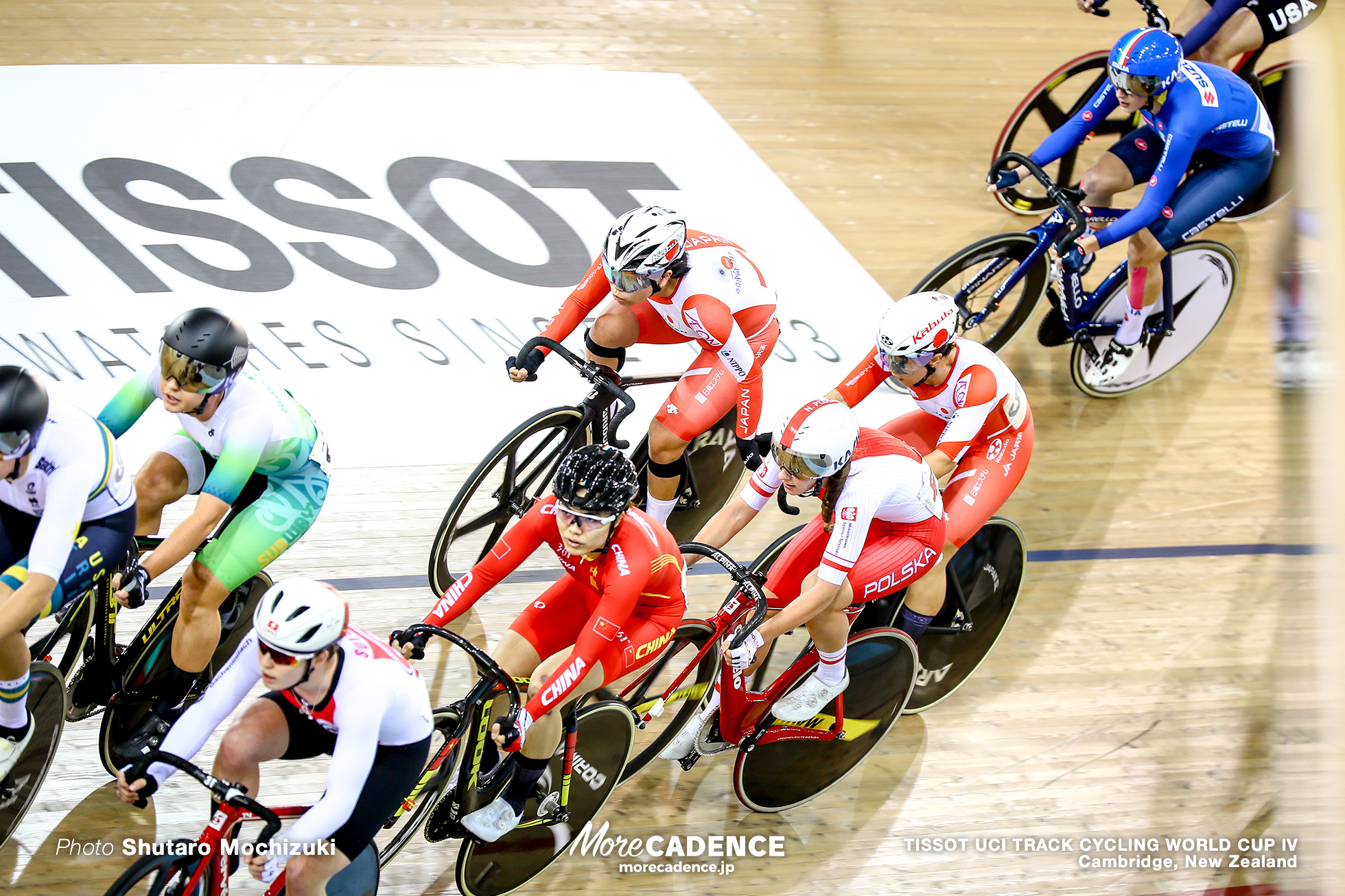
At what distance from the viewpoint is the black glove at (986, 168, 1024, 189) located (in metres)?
5.50

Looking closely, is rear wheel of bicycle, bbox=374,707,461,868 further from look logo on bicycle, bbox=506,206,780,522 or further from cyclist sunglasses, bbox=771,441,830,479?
look logo on bicycle, bbox=506,206,780,522

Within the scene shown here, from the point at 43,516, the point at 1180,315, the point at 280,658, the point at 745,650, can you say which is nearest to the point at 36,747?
the point at 43,516

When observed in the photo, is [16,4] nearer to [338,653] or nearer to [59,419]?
[59,419]

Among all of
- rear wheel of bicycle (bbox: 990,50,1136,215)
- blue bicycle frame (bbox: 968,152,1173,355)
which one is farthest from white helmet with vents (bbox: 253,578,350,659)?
rear wheel of bicycle (bbox: 990,50,1136,215)

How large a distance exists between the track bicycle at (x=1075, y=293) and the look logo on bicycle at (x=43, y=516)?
3.42 m

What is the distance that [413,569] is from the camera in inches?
179

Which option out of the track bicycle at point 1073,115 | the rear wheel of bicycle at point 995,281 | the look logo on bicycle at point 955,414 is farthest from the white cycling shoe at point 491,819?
the track bicycle at point 1073,115

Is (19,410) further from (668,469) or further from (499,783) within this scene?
(668,469)

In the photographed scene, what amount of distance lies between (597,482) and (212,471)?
3.88 feet

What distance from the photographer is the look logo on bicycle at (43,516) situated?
2.96 m

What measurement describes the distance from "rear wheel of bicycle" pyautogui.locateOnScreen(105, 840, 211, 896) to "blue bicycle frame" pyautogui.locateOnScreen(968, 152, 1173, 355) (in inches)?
152

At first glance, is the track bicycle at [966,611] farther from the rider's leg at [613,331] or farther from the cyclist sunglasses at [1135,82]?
the cyclist sunglasses at [1135,82]

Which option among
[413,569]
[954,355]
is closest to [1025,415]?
[954,355]

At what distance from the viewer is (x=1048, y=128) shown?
6.88 meters
